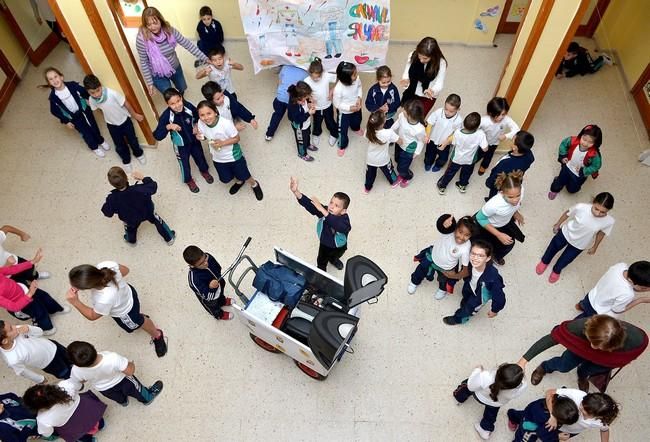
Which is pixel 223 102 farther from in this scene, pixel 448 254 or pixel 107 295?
pixel 448 254

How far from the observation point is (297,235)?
4.61 meters

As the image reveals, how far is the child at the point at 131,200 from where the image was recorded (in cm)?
394

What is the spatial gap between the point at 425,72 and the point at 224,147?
1.93 meters

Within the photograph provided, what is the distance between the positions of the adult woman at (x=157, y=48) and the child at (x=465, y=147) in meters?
2.61

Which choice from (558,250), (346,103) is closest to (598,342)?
(558,250)

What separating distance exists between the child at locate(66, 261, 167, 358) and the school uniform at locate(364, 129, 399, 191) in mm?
2251

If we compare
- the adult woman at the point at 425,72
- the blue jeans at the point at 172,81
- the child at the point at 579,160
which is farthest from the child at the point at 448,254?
the blue jeans at the point at 172,81

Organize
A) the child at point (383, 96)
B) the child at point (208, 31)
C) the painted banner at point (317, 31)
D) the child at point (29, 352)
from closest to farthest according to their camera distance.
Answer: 1. the child at point (29, 352)
2. the child at point (383, 96)
3. the painted banner at point (317, 31)
4. the child at point (208, 31)

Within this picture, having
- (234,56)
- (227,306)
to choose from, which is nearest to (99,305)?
(227,306)

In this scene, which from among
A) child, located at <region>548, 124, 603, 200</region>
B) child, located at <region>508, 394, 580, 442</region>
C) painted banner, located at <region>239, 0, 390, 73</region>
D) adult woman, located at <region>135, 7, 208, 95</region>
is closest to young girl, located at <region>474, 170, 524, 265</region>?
child, located at <region>548, 124, 603, 200</region>

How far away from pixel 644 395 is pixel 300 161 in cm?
350

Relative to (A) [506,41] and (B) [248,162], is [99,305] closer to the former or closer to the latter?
(B) [248,162]

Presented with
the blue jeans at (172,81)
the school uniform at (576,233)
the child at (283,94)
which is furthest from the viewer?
the blue jeans at (172,81)

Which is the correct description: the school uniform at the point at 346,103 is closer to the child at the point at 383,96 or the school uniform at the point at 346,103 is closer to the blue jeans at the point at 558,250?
the child at the point at 383,96
